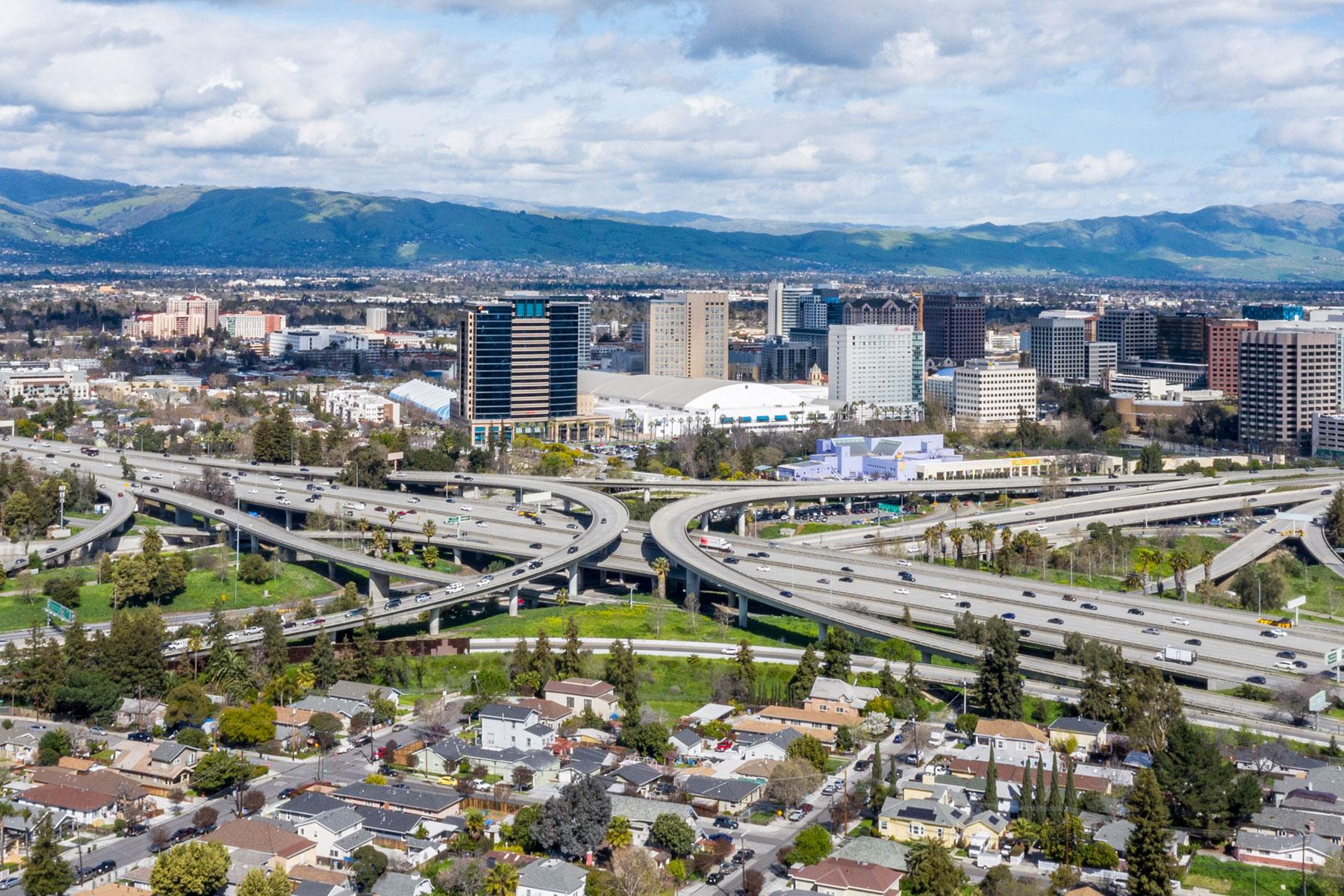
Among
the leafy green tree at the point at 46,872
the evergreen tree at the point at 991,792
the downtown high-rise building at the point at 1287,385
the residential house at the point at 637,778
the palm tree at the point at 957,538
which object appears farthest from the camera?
the downtown high-rise building at the point at 1287,385

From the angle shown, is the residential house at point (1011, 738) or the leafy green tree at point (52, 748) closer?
the leafy green tree at point (52, 748)

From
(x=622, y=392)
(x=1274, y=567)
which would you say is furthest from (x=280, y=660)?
(x=622, y=392)

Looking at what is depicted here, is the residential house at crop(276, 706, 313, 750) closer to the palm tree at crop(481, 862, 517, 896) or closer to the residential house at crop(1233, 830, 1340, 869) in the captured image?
the palm tree at crop(481, 862, 517, 896)

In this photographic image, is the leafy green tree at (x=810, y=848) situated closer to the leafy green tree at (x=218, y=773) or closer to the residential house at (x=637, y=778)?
the residential house at (x=637, y=778)

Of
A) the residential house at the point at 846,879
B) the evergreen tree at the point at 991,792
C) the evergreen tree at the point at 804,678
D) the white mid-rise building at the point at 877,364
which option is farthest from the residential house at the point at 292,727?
the white mid-rise building at the point at 877,364

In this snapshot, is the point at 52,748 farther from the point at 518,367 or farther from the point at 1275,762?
the point at 518,367

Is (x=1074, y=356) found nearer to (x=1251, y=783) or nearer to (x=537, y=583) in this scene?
(x=537, y=583)

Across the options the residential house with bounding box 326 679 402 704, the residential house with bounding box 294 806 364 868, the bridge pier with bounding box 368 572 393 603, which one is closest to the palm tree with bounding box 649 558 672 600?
the bridge pier with bounding box 368 572 393 603
